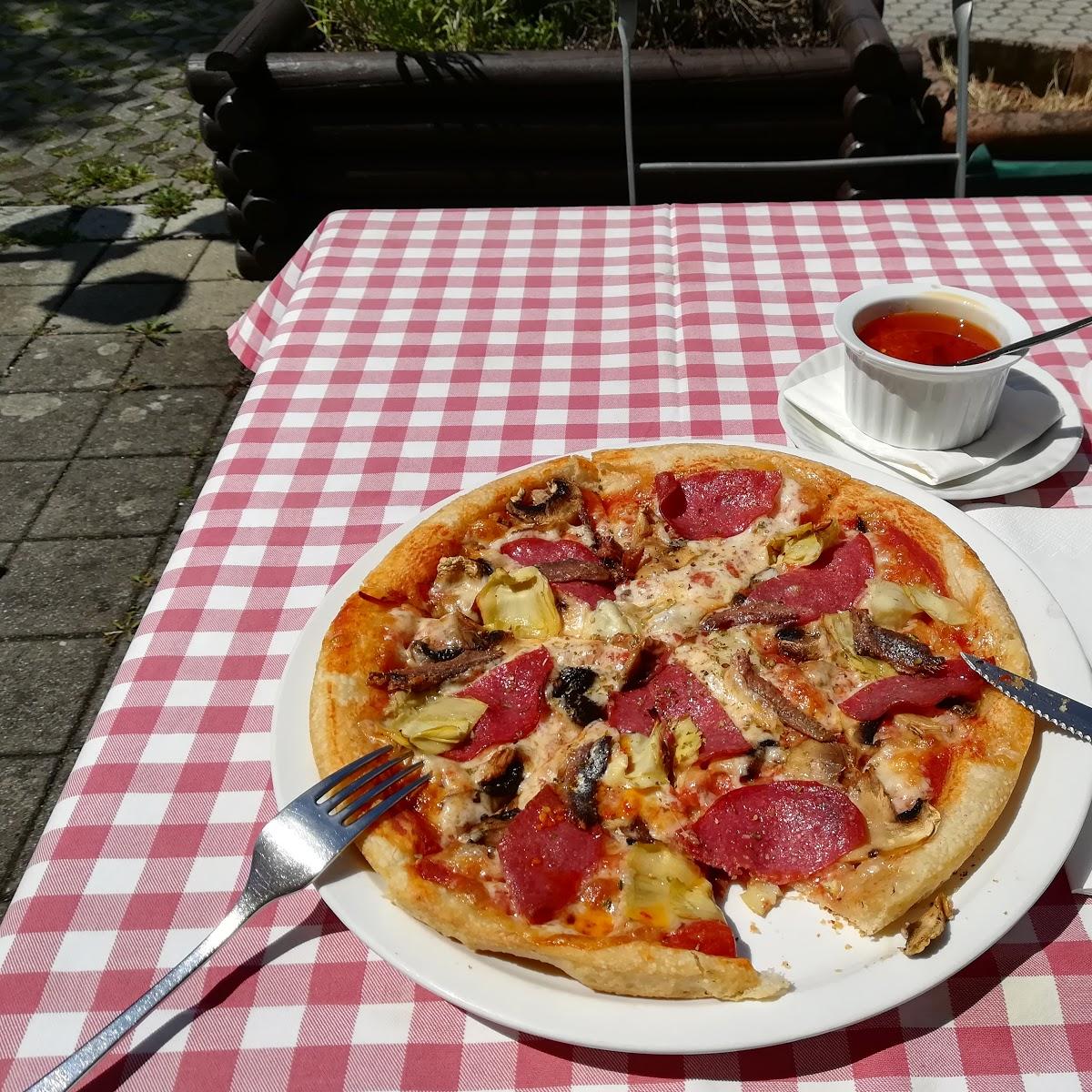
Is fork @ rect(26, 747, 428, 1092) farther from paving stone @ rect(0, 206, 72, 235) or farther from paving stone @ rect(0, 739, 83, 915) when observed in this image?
paving stone @ rect(0, 206, 72, 235)

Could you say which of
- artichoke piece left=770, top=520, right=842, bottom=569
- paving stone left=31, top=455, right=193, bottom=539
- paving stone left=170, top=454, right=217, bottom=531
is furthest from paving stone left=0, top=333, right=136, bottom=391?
artichoke piece left=770, top=520, right=842, bottom=569

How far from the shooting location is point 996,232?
3.16 metres

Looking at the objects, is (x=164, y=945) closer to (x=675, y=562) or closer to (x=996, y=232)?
(x=675, y=562)

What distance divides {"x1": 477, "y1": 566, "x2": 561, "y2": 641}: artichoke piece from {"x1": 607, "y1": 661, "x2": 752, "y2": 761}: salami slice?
8.5 inches

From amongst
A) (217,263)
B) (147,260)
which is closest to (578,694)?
(217,263)

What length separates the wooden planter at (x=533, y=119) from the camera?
212 inches

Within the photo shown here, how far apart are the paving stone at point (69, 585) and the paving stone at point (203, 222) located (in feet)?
11.1

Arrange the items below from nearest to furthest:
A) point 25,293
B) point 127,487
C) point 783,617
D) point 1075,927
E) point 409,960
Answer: point 409,960
point 1075,927
point 783,617
point 127,487
point 25,293

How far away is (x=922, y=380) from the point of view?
6.77ft

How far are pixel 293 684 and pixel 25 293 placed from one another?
598 cm

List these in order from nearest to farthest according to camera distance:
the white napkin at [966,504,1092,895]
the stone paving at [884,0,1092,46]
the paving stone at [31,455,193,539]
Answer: the white napkin at [966,504,1092,895], the paving stone at [31,455,193,539], the stone paving at [884,0,1092,46]

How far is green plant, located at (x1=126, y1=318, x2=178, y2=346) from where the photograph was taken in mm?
5973

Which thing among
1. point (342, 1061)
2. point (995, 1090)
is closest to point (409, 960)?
point (342, 1061)

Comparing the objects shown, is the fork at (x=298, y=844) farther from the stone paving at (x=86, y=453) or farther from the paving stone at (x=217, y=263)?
the paving stone at (x=217, y=263)
